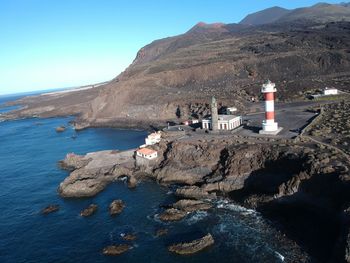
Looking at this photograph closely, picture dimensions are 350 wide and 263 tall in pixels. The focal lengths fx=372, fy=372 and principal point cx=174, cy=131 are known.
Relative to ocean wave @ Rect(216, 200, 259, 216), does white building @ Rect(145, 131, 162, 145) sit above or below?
above

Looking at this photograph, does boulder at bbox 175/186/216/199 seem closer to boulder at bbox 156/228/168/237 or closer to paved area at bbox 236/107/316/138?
boulder at bbox 156/228/168/237

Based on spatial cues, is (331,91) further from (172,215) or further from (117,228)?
(117,228)

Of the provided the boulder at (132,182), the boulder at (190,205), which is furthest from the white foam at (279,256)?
the boulder at (132,182)

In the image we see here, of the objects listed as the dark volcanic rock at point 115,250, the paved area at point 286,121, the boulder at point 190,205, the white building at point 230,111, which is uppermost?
the white building at point 230,111

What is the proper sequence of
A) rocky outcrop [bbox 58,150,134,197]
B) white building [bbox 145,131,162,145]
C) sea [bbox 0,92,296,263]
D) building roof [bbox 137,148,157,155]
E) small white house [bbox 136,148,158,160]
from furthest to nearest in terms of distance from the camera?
white building [bbox 145,131,162,145] < building roof [bbox 137,148,157,155] < small white house [bbox 136,148,158,160] < rocky outcrop [bbox 58,150,134,197] < sea [bbox 0,92,296,263]

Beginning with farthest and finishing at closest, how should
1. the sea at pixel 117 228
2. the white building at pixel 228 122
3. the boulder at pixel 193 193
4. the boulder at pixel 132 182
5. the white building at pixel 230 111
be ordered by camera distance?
the white building at pixel 230 111
the white building at pixel 228 122
the boulder at pixel 132 182
the boulder at pixel 193 193
the sea at pixel 117 228

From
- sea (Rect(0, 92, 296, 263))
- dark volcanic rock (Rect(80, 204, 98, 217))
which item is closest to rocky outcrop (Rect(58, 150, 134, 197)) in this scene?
sea (Rect(0, 92, 296, 263))

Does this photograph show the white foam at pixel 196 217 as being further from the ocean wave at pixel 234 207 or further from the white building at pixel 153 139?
the white building at pixel 153 139

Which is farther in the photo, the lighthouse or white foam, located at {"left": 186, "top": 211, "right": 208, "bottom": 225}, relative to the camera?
the lighthouse
